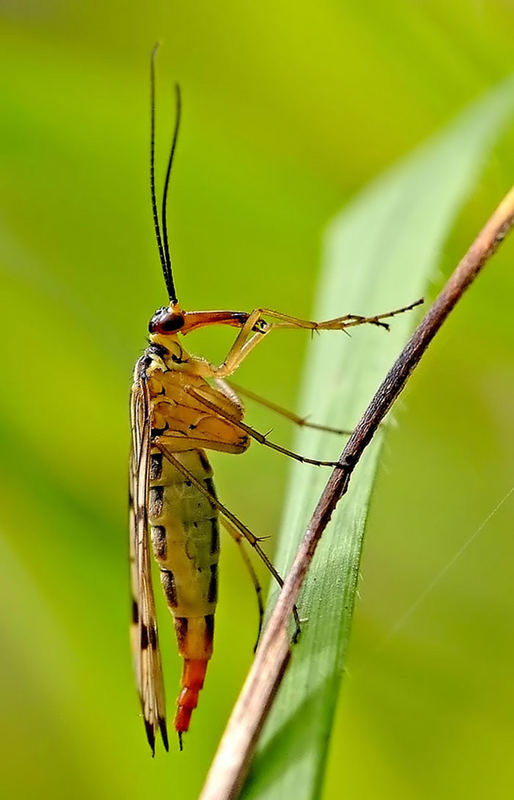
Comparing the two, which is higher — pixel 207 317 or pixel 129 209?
pixel 129 209

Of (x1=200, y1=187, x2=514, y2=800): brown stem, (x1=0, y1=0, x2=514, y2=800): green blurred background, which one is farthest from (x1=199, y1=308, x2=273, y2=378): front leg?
(x1=200, y1=187, x2=514, y2=800): brown stem

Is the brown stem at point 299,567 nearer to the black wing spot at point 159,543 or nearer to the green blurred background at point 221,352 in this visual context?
the black wing spot at point 159,543

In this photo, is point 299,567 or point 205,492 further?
point 205,492

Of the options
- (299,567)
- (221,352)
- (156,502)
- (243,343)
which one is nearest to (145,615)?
(156,502)

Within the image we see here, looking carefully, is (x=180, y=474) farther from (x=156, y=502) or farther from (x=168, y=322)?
(x=168, y=322)

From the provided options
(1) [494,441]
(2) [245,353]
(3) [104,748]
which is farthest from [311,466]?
(3) [104,748]

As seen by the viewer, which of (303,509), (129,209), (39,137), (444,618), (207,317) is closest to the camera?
(303,509)

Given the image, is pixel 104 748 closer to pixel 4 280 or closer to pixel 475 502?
pixel 475 502
